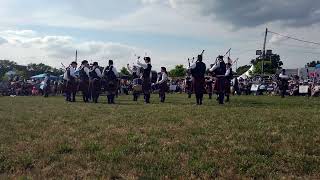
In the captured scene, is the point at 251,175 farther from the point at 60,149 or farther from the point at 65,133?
the point at 65,133

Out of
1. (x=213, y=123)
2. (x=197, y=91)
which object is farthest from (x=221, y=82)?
(x=213, y=123)

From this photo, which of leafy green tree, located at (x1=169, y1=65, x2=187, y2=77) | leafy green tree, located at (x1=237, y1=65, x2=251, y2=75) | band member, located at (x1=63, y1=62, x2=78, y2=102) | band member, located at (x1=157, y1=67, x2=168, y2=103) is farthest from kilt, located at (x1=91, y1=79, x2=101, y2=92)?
leafy green tree, located at (x1=237, y1=65, x2=251, y2=75)

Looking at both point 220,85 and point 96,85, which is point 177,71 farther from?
point 220,85

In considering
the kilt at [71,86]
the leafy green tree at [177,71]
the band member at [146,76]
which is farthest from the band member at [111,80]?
the leafy green tree at [177,71]

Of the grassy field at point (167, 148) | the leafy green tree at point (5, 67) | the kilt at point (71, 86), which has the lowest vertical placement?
the grassy field at point (167, 148)

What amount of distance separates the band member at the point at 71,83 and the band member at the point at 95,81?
55.4 inches

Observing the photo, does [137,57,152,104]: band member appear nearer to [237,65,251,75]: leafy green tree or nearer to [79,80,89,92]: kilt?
[79,80,89,92]: kilt

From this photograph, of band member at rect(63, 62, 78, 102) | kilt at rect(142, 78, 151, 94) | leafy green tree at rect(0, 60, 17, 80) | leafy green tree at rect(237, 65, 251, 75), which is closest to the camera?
kilt at rect(142, 78, 151, 94)

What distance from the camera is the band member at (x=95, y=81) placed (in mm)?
22906

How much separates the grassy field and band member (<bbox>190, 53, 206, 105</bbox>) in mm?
6720

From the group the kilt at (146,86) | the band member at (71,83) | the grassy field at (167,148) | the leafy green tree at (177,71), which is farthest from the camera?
the leafy green tree at (177,71)

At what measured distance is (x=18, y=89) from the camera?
38406 millimetres

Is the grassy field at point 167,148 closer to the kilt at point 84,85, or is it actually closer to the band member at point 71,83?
the kilt at point 84,85

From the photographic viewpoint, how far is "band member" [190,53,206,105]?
62.0ft
